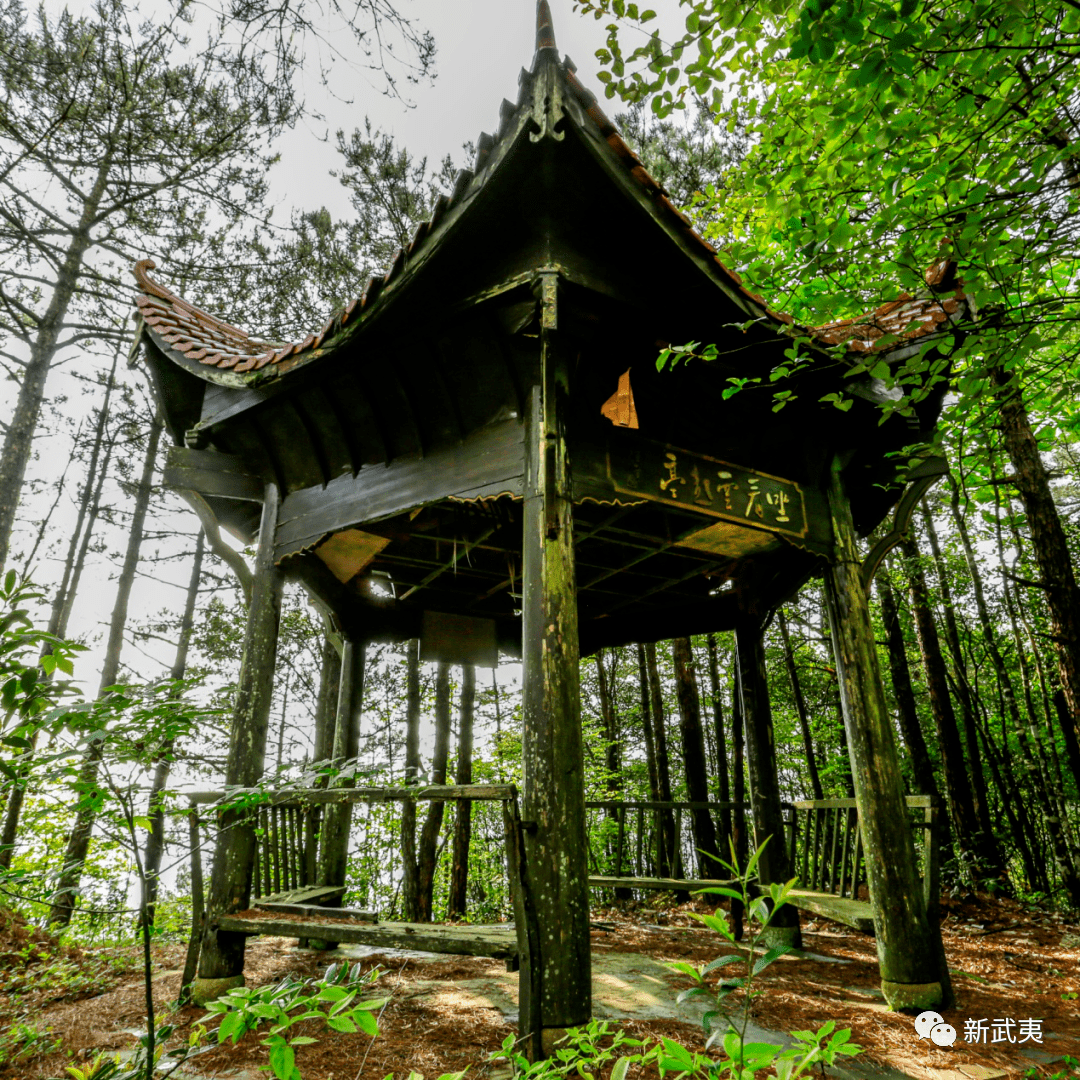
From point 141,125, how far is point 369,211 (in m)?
3.90

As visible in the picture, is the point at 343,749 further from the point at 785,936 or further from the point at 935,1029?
the point at 935,1029

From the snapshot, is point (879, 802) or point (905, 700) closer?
point (879, 802)

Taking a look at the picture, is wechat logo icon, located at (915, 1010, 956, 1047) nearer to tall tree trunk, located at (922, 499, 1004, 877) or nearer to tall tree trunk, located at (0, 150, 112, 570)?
tall tree trunk, located at (922, 499, 1004, 877)

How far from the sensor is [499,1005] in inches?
165

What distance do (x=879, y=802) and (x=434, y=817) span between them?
28.7 feet

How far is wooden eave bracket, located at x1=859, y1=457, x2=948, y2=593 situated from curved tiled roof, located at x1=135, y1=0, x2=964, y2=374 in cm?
112

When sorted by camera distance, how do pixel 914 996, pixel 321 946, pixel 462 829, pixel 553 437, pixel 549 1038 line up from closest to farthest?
pixel 549 1038 → pixel 914 996 → pixel 553 437 → pixel 321 946 → pixel 462 829

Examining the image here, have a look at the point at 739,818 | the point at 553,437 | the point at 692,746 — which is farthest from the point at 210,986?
the point at 692,746

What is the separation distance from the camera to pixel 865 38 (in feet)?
9.44

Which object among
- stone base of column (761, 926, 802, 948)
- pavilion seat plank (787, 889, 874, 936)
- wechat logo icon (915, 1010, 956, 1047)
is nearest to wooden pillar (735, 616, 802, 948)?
stone base of column (761, 926, 802, 948)

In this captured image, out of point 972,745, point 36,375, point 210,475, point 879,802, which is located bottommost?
point 879,802

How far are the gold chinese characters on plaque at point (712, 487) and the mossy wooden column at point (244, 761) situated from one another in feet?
9.63

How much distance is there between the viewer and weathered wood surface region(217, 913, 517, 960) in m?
3.54

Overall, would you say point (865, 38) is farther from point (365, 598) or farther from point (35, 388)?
point (35, 388)
